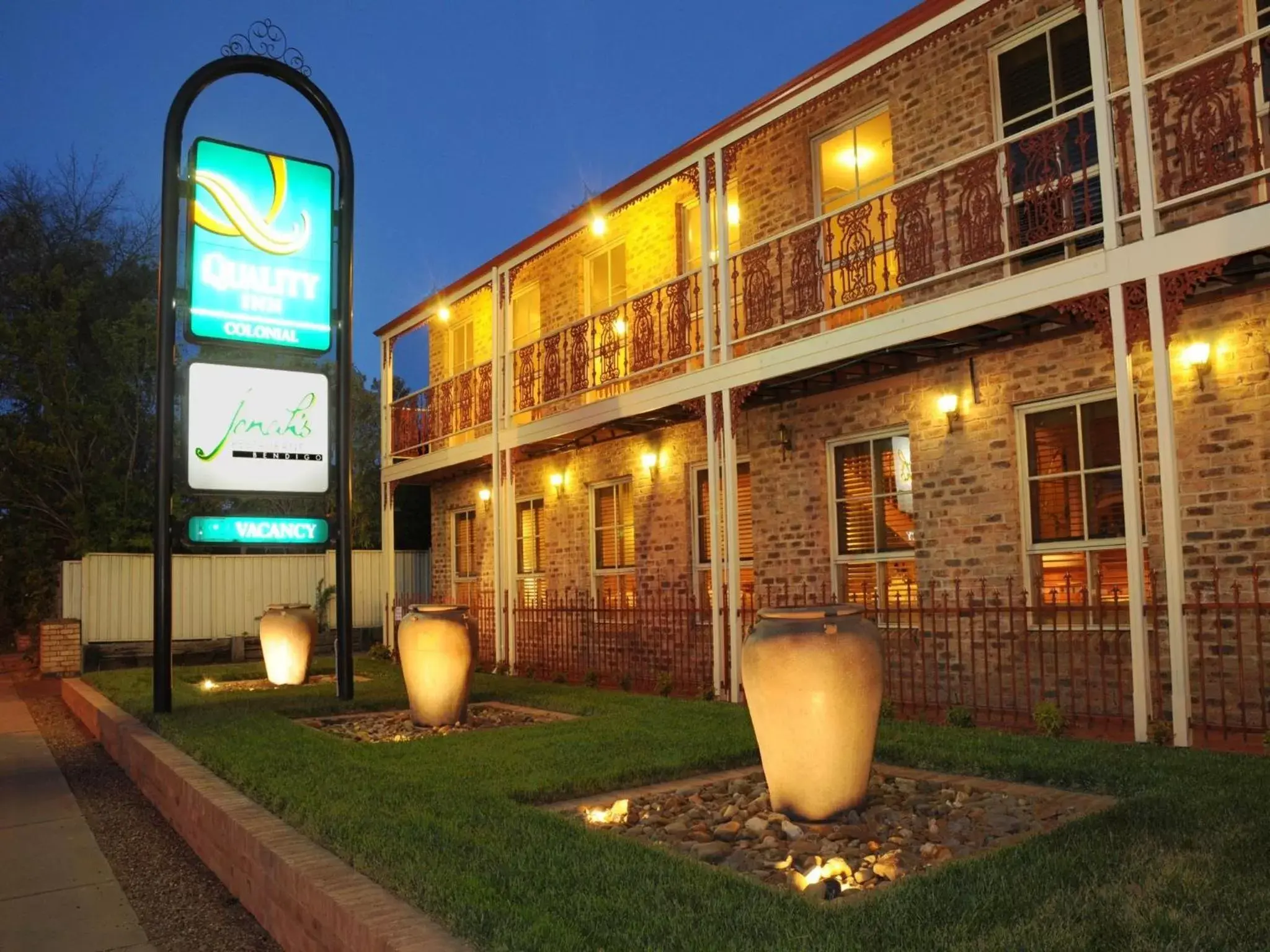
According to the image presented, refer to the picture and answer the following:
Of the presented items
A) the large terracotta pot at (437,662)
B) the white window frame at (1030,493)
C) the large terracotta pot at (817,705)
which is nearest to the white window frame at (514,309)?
the large terracotta pot at (437,662)

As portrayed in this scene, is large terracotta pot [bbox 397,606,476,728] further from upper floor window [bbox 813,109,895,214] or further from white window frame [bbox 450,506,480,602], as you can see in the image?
white window frame [bbox 450,506,480,602]

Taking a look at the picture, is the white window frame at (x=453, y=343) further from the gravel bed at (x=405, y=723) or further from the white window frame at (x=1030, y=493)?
the white window frame at (x=1030, y=493)

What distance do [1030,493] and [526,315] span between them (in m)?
9.69

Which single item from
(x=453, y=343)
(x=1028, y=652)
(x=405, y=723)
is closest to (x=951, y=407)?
(x=1028, y=652)

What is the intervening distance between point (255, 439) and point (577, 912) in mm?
8157

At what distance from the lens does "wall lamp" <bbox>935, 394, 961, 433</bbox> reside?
9.71 metres

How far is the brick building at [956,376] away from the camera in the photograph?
730cm

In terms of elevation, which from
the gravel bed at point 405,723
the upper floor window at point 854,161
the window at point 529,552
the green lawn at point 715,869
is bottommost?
the gravel bed at point 405,723

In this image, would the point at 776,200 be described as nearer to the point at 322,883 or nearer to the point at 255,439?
the point at 255,439

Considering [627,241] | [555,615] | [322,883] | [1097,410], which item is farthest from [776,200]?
[322,883]

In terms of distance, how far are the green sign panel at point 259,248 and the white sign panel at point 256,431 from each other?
0.39 meters

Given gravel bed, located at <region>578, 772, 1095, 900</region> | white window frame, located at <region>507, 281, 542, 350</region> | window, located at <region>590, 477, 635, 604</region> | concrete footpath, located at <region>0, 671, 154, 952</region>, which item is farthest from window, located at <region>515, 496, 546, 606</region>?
gravel bed, located at <region>578, 772, 1095, 900</region>

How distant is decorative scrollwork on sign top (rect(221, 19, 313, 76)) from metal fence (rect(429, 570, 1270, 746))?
265 inches

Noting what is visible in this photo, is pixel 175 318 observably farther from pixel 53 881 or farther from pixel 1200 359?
pixel 1200 359
